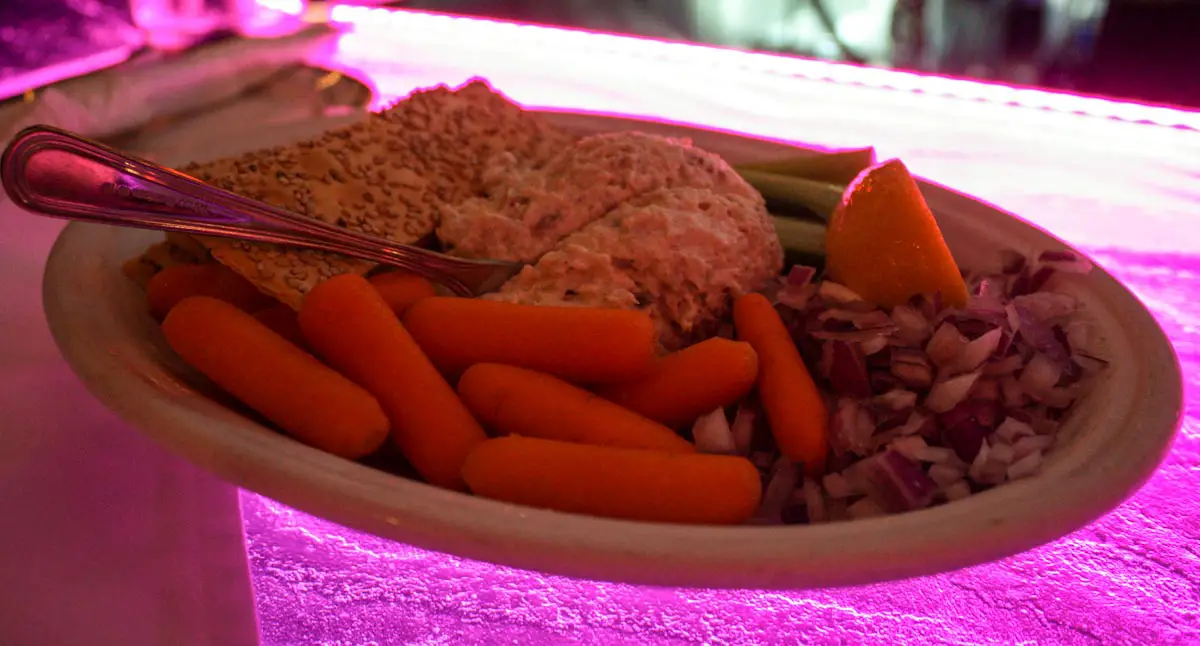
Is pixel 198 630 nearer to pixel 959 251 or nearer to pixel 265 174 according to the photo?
pixel 265 174

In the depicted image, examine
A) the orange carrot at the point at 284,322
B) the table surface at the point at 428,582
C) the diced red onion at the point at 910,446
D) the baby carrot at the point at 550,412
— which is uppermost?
the orange carrot at the point at 284,322

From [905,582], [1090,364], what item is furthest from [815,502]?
[1090,364]

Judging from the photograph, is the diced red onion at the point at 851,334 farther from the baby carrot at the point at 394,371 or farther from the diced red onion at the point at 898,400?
the baby carrot at the point at 394,371

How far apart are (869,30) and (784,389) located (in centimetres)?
439

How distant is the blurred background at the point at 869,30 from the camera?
7.55ft

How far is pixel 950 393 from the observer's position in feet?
2.62

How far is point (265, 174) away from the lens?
0.97 metres

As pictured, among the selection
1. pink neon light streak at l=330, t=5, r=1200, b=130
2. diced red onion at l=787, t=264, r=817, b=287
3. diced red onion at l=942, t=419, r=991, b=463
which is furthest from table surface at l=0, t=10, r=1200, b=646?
pink neon light streak at l=330, t=5, r=1200, b=130

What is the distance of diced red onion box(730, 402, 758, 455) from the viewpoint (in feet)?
2.59

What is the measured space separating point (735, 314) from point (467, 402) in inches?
12.1

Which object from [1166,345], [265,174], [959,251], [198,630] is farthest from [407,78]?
[1166,345]

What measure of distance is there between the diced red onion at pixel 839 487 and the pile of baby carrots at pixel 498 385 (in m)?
0.03

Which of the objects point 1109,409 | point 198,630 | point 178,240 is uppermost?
point 178,240

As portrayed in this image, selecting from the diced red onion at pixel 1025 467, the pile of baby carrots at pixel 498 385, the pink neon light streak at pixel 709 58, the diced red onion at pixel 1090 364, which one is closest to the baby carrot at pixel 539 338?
the pile of baby carrots at pixel 498 385
